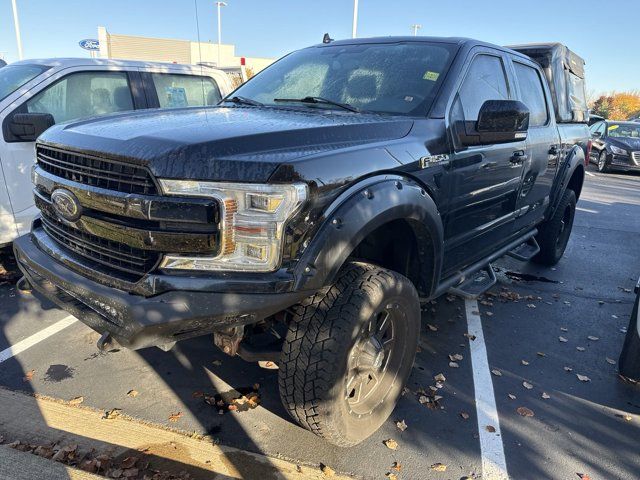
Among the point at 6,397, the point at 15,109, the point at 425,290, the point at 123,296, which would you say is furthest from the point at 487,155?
the point at 15,109

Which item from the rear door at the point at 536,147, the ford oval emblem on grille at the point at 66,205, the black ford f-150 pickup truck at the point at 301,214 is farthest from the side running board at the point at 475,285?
the ford oval emblem on grille at the point at 66,205

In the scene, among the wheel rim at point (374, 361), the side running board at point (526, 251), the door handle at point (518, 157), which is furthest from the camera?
the side running board at point (526, 251)

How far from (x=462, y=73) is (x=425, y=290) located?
1398 millimetres

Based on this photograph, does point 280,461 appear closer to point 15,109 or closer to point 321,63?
point 321,63

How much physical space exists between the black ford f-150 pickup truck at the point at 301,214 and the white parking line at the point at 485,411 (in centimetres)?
56

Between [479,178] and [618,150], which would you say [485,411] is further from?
[618,150]

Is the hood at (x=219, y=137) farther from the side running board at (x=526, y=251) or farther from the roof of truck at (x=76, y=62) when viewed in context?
the side running board at (x=526, y=251)

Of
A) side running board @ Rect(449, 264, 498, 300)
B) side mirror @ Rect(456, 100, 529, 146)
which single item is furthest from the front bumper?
side running board @ Rect(449, 264, 498, 300)

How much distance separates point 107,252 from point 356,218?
1.11 meters

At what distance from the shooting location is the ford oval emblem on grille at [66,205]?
7.25ft

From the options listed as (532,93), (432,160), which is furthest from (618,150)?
(432,160)

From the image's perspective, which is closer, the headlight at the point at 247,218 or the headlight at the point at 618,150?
the headlight at the point at 247,218

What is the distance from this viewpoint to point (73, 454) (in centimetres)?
239

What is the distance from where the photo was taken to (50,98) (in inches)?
174
